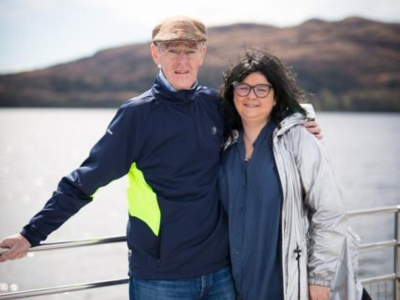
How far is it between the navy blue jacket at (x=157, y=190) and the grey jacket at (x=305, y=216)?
1.19 ft

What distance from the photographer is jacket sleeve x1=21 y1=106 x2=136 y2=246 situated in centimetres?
242

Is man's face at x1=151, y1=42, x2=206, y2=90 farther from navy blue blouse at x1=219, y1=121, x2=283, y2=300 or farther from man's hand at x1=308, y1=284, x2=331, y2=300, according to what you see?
man's hand at x1=308, y1=284, x2=331, y2=300

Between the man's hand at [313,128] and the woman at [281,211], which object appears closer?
the woman at [281,211]

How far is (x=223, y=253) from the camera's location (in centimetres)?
260

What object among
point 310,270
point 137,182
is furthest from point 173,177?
point 310,270

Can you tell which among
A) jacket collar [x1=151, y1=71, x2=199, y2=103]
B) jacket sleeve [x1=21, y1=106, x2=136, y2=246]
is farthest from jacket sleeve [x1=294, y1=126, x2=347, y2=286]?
jacket sleeve [x1=21, y1=106, x2=136, y2=246]

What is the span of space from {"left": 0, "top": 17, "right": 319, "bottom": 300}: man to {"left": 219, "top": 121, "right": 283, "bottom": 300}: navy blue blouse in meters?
0.10

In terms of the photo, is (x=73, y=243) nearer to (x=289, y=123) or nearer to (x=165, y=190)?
(x=165, y=190)

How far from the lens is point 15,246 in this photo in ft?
7.88

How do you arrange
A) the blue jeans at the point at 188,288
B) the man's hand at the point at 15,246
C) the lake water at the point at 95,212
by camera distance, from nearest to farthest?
the man's hand at the point at 15,246
the blue jeans at the point at 188,288
the lake water at the point at 95,212

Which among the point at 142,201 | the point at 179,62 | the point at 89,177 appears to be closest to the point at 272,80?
the point at 179,62

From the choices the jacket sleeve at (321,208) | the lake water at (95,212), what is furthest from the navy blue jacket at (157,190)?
the lake water at (95,212)

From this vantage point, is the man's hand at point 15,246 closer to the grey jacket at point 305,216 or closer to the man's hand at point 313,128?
the grey jacket at point 305,216

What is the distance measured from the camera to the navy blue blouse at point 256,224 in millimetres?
2469
